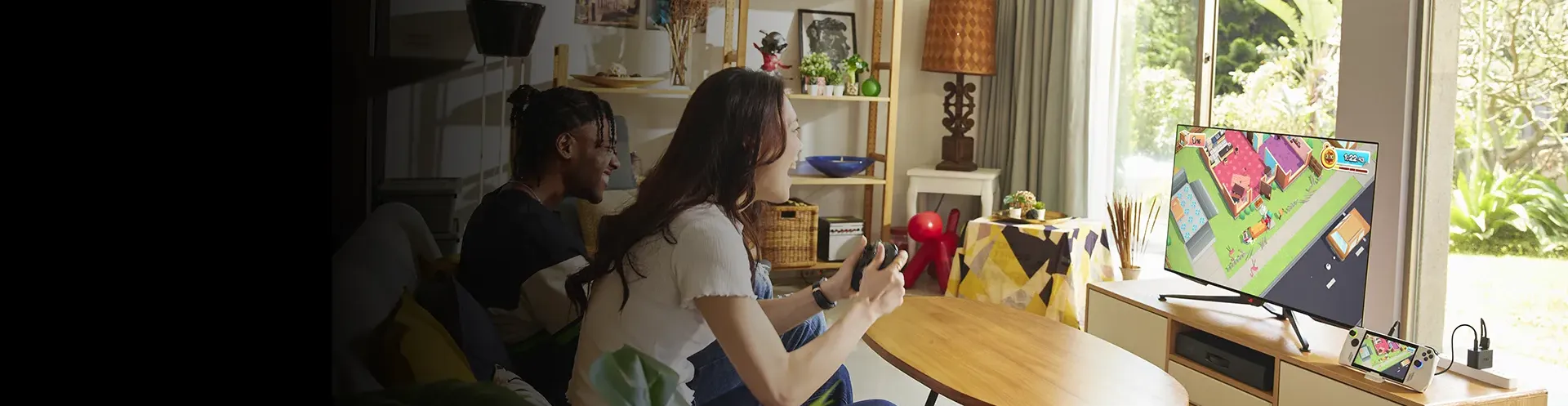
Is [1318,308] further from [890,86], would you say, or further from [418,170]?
[418,170]

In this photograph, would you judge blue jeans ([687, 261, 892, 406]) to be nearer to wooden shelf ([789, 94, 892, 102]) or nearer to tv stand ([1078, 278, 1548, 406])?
wooden shelf ([789, 94, 892, 102])

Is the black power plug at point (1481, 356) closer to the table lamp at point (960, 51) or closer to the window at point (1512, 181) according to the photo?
the window at point (1512, 181)

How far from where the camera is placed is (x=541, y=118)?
1.18ft

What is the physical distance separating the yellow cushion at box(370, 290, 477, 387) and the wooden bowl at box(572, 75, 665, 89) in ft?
0.32

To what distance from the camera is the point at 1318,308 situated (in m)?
1.93

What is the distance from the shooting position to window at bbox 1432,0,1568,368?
1988 mm

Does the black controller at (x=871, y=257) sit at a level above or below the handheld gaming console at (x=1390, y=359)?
above

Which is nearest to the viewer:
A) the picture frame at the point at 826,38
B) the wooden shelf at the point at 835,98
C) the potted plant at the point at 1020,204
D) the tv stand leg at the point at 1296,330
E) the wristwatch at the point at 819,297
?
the wooden shelf at the point at 835,98

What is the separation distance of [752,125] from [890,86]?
1.61ft

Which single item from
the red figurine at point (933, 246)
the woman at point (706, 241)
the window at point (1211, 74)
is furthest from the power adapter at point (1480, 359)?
the woman at point (706, 241)

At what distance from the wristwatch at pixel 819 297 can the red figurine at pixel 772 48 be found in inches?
5.8

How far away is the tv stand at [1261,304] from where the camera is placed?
6.17 feet

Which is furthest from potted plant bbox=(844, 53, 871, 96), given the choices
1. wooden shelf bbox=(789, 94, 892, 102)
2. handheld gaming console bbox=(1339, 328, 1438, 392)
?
handheld gaming console bbox=(1339, 328, 1438, 392)

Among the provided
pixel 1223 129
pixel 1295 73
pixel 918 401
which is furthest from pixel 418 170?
pixel 1295 73
